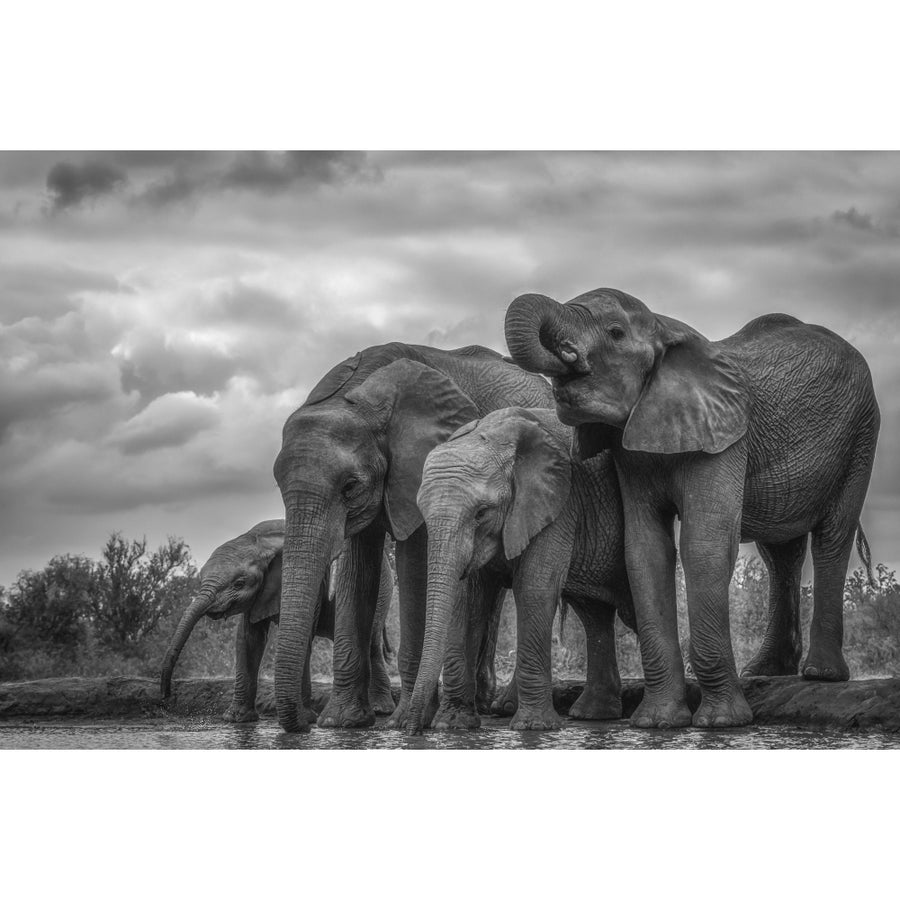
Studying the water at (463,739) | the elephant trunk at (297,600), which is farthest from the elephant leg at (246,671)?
the elephant trunk at (297,600)

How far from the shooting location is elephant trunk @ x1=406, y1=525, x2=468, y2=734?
250 inches

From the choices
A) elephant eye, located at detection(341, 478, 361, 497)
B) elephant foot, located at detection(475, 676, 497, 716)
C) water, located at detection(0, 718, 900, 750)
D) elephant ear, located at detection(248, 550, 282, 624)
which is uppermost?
elephant eye, located at detection(341, 478, 361, 497)

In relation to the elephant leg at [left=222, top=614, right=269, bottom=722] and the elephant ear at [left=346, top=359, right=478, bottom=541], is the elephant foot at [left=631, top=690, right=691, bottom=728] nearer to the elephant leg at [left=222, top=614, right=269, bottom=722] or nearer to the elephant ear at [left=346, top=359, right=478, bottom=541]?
the elephant ear at [left=346, top=359, right=478, bottom=541]

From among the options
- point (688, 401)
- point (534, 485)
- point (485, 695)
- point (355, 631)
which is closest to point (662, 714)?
point (534, 485)

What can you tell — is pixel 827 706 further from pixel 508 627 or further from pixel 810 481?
pixel 508 627

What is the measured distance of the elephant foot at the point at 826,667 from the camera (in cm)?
793

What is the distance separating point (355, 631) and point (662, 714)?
162 cm

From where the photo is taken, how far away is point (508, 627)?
577 inches

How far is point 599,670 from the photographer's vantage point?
8.27m

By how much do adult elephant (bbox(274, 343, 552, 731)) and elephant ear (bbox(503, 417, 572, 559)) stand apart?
0.51 m

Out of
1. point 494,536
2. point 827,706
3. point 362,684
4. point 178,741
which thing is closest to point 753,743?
point 827,706

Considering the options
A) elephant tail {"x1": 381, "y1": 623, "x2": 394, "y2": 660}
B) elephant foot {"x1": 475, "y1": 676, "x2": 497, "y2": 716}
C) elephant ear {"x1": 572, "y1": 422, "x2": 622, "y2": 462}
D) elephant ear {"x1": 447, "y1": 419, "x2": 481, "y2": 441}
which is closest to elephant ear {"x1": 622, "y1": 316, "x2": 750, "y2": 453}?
elephant ear {"x1": 572, "y1": 422, "x2": 622, "y2": 462}

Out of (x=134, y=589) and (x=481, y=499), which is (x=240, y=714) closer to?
(x=481, y=499)

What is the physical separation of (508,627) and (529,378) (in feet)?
20.8
